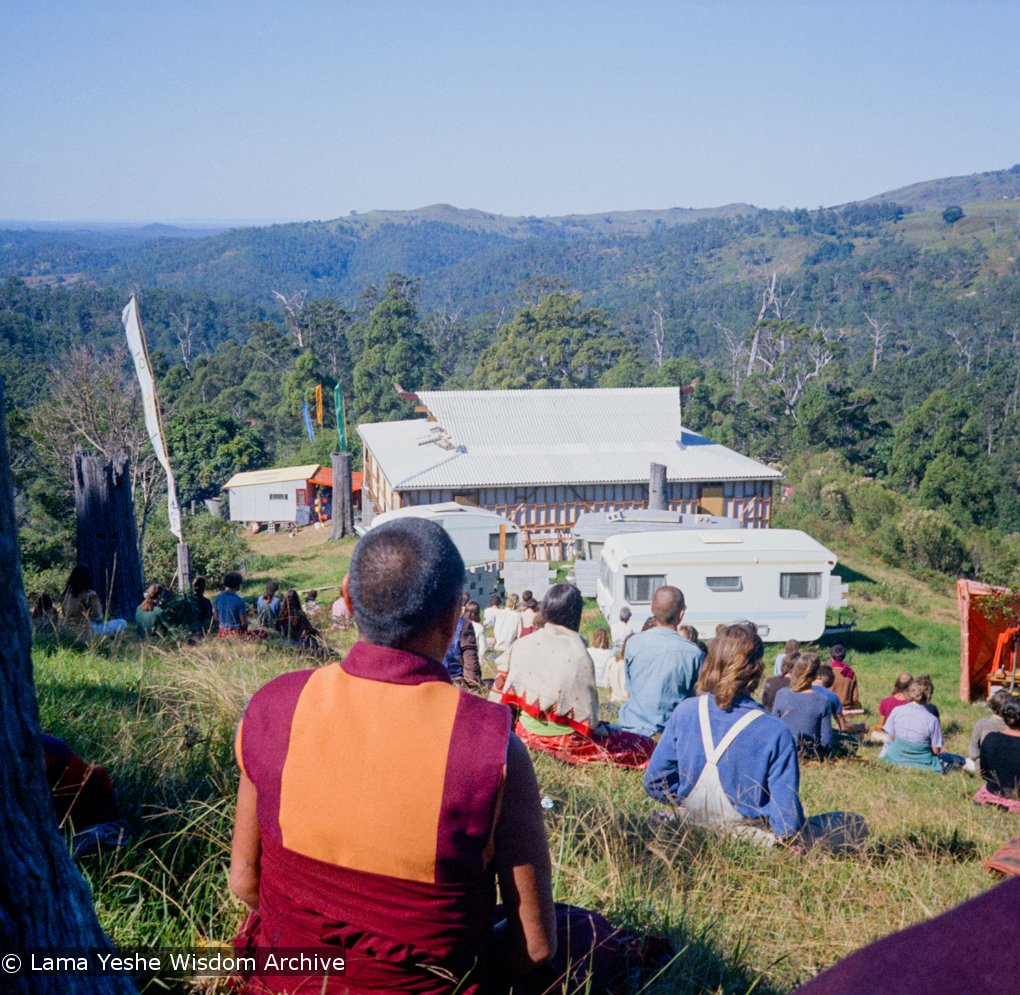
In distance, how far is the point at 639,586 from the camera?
15.4 metres

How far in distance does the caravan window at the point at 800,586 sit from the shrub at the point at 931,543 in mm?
12773

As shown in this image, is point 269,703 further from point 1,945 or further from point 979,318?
point 979,318

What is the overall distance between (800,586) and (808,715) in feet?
31.9

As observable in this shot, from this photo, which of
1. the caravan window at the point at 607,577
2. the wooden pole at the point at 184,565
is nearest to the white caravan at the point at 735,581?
the caravan window at the point at 607,577

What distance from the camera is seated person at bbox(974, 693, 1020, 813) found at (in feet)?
18.1

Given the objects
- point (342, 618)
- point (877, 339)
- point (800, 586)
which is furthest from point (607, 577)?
point (877, 339)

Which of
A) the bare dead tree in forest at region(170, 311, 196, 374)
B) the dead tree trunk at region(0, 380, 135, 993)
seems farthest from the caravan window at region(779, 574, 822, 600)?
the bare dead tree in forest at region(170, 311, 196, 374)

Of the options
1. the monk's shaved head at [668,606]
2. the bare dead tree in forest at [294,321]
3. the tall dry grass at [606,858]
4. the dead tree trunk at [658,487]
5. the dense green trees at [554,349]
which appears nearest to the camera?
the tall dry grass at [606,858]

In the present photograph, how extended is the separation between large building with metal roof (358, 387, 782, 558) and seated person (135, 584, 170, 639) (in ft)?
51.7

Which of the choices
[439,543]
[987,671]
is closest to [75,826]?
[439,543]

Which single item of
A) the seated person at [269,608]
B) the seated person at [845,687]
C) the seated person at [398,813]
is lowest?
the seated person at [845,687]

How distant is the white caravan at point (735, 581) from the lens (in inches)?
602

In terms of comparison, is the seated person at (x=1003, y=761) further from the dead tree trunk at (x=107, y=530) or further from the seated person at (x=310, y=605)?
the seated person at (x=310, y=605)

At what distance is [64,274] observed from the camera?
165 metres
